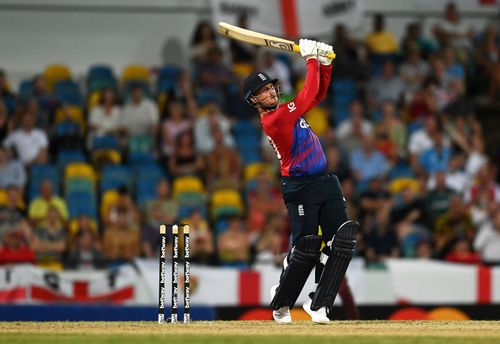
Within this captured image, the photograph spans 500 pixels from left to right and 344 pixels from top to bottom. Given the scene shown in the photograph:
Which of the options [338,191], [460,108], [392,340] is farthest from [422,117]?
[392,340]

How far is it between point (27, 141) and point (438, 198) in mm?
6115

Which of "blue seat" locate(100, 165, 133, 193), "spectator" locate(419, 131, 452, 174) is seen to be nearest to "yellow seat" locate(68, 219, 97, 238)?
"blue seat" locate(100, 165, 133, 193)

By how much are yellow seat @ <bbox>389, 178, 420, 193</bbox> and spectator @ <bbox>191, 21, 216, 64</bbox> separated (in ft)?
12.9

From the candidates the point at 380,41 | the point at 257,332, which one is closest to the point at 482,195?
the point at 380,41

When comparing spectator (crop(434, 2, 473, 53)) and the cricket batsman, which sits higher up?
spectator (crop(434, 2, 473, 53))

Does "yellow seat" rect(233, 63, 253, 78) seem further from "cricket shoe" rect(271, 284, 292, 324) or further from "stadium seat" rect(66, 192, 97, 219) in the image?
"cricket shoe" rect(271, 284, 292, 324)

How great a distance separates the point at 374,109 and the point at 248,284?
6.02 metres

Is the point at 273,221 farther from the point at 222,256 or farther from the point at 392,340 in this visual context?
the point at 392,340

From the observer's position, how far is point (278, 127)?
9.80 m

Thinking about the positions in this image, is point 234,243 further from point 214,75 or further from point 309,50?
point 309,50

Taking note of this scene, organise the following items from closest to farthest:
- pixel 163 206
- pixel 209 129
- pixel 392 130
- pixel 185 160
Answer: pixel 163 206
pixel 185 160
pixel 209 129
pixel 392 130

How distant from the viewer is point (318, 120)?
750 inches

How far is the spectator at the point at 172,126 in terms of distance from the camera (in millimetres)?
18000

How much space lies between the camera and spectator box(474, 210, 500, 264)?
16578 mm
